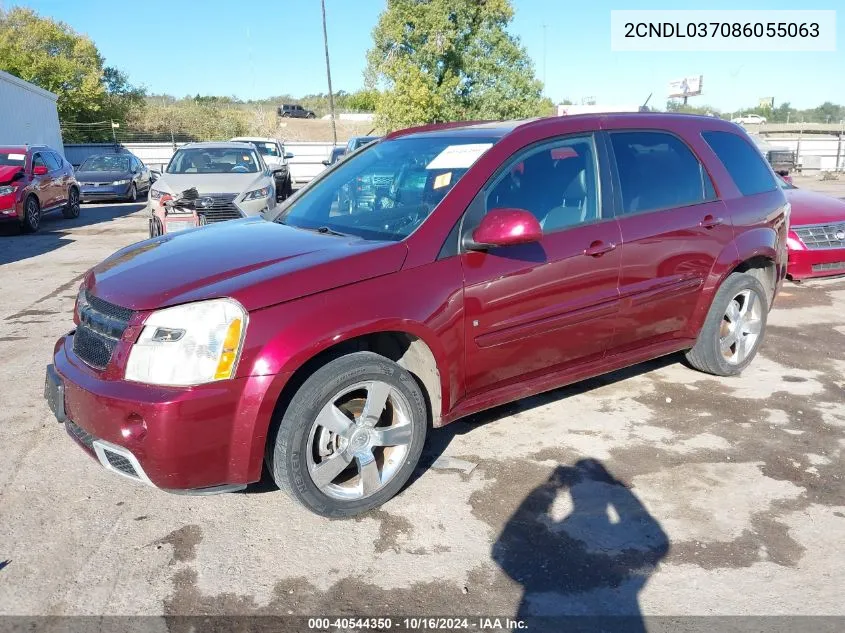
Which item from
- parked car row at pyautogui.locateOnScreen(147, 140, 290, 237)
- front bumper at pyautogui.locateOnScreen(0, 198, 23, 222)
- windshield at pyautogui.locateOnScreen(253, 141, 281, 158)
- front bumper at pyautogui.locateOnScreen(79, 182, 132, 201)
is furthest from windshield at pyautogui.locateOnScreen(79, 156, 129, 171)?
parked car row at pyautogui.locateOnScreen(147, 140, 290, 237)

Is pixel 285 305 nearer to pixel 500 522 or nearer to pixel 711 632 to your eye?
pixel 500 522

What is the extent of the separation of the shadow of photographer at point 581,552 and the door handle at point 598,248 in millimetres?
1190

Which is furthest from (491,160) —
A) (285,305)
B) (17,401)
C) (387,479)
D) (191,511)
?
(17,401)

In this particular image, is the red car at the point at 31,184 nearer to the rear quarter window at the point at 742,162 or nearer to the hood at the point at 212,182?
the hood at the point at 212,182

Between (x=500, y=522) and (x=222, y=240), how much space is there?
2006mm

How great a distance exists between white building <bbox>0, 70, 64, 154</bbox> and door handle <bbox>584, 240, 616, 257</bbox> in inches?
799

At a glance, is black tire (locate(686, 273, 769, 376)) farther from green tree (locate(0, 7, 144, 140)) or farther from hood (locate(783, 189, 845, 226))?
green tree (locate(0, 7, 144, 140))

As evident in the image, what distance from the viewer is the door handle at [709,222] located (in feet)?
14.7

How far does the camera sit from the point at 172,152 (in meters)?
32.1

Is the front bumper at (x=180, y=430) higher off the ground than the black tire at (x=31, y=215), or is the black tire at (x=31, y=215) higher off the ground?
the black tire at (x=31, y=215)

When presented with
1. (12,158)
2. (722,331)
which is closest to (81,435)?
(722,331)

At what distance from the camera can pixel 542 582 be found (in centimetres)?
277

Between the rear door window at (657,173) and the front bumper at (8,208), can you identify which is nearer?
the rear door window at (657,173)

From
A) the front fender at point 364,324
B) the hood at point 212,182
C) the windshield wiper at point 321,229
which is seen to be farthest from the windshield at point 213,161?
the front fender at point 364,324
